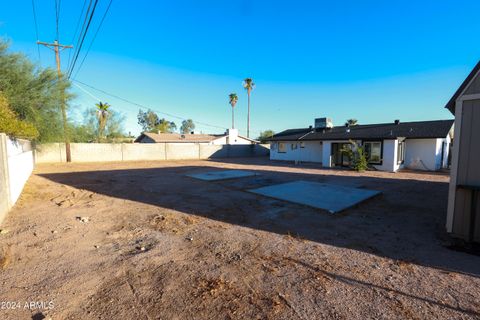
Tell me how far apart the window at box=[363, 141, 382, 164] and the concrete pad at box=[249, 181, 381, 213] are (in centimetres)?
872

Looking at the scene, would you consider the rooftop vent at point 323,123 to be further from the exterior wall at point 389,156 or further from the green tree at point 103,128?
the green tree at point 103,128

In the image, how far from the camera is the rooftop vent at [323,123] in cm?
2152

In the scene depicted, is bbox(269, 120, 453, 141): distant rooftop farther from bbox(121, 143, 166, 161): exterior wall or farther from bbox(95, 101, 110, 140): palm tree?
bbox(95, 101, 110, 140): palm tree

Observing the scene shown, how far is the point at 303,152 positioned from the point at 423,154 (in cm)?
876

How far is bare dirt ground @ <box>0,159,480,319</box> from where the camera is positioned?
251cm

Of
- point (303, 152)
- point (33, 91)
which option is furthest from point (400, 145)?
point (33, 91)

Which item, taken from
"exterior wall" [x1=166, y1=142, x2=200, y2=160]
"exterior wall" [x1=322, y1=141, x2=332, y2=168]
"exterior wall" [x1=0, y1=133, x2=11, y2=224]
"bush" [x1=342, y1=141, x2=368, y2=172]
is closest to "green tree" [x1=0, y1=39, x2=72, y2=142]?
"exterior wall" [x1=0, y1=133, x2=11, y2=224]

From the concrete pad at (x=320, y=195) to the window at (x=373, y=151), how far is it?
8.72m

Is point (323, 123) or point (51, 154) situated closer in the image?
point (51, 154)

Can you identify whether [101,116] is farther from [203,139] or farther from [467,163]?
[467,163]

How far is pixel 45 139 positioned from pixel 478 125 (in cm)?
2049

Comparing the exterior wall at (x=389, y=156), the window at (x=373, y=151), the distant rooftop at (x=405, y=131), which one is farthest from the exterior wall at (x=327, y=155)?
the exterior wall at (x=389, y=156)

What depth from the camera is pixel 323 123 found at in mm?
21656

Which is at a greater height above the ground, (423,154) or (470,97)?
(470,97)
